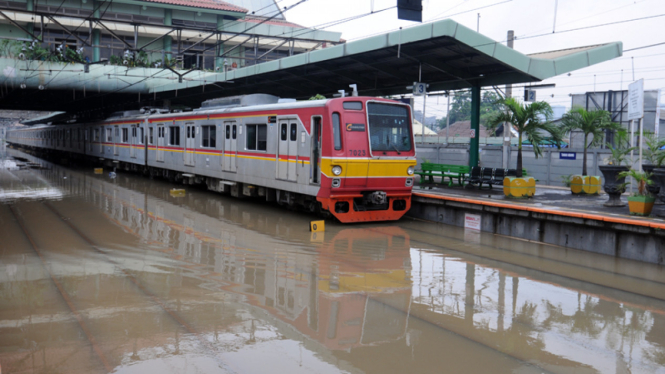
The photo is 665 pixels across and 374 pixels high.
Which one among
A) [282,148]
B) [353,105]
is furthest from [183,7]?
[353,105]

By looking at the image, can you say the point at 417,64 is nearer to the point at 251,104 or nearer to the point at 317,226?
the point at 251,104

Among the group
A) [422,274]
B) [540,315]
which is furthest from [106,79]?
[540,315]

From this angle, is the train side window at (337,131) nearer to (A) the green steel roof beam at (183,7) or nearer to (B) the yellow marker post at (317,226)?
(B) the yellow marker post at (317,226)

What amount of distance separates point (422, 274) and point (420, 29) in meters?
8.13

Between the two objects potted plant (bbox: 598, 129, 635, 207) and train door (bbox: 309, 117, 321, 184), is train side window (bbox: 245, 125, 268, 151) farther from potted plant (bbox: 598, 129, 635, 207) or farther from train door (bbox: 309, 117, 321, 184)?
potted plant (bbox: 598, 129, 635, 207)

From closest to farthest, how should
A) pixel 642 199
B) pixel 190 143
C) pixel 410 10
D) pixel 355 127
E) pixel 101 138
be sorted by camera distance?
1. pixel 642 199
2. pixel 410 10
3. pixel 355 127
4. pixel 190 143
5. pixel 101 138

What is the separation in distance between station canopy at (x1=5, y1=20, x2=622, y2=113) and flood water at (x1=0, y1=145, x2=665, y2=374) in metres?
5.59

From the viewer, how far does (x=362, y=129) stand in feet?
41.8

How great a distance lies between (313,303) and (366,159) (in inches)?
238

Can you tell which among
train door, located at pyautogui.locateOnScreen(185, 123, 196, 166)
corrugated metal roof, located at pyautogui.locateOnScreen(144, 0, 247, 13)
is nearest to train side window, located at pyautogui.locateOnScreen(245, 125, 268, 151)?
train door, located at pyautogui.locateOnScreen(185, 123, 196, 166)

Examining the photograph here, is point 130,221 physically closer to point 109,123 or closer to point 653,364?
point 653,364

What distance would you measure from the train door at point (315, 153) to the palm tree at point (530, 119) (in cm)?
714

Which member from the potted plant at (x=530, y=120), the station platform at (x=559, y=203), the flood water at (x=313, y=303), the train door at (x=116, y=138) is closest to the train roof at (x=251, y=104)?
the flood water at (x=313, y=303)

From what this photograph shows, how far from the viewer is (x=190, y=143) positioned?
20734 mm
